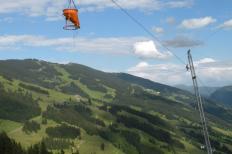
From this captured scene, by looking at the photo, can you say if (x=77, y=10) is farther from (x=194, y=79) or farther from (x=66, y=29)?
(x=194, y=79)

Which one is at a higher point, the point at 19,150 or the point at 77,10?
the point at 77,10

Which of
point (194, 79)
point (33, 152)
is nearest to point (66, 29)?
point (194, 79)

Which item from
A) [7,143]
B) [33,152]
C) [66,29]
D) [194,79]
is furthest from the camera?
[33,152]

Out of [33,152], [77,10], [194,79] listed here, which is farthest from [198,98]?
[33,152]

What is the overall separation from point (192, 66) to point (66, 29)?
1174 inches

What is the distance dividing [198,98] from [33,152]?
5900 inches

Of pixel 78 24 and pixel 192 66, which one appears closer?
pixel 78 24

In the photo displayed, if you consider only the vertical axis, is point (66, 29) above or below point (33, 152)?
above

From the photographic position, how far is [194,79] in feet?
184

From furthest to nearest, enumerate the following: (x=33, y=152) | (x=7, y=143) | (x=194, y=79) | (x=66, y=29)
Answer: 1. (x=33, y=152)
2. (x=7, y=143)
3. (x=194, y=79)
4. (x=66, y=29)

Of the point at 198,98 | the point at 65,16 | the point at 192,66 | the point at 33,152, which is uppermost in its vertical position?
the point at 65,16

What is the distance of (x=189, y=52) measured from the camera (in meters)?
59.3

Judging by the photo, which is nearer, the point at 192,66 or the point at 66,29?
the point at 66,29

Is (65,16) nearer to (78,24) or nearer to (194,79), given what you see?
(78,24)
